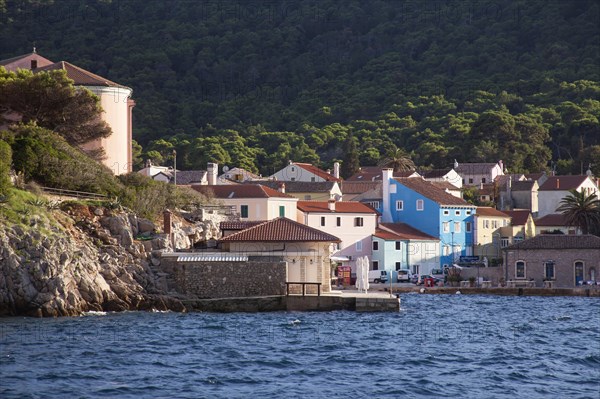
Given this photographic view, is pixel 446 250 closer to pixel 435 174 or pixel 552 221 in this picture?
pixel 552 221

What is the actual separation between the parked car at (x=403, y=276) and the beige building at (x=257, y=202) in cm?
799

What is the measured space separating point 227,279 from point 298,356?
15.1 m

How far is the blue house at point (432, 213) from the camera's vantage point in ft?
290

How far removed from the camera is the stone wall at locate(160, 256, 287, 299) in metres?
53.5

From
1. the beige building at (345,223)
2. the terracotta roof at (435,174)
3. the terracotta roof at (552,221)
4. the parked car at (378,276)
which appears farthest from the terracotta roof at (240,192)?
the terracotta roof at (435,174)

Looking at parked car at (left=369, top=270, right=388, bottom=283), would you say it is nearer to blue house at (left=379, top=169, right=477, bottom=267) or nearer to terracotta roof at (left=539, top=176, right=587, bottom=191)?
blue house at (left=379, top=169, right=477, bottom=267)

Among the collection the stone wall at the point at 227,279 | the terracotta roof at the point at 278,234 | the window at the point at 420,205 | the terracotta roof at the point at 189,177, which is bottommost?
the stone wall at the point at 227,279

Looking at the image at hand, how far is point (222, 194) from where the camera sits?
8294cm

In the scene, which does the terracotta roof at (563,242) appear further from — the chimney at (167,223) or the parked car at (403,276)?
the chimney at (167,223)

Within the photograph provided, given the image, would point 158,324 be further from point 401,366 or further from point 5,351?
point 401,366

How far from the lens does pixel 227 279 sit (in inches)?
2106

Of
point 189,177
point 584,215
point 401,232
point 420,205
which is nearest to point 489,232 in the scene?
point 420,205

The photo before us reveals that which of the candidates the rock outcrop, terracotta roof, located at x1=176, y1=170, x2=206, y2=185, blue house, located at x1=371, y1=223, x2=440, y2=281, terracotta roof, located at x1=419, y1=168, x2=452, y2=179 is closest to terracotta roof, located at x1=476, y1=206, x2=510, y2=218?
blue house, located at x1=371, y1=223, x2=440, y2=281

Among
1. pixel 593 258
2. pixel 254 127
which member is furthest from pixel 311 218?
pixel 254 127
